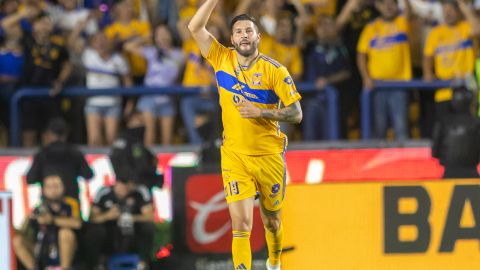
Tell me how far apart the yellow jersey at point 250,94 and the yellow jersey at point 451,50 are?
4.38 m

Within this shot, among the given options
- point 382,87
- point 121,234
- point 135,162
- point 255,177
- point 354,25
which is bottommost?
point 121,234

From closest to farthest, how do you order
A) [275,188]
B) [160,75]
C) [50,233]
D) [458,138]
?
[275,188] → [50,233] → [458,138] → [160,75]

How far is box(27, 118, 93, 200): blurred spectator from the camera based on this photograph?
11273mm

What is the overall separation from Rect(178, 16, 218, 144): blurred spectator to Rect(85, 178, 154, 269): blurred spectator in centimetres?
152

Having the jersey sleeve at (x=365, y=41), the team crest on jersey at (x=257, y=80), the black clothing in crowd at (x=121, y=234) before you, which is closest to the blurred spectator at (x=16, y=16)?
the black clothing in crowd at (x=121, y=234)

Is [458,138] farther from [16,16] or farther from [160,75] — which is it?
[16,16]

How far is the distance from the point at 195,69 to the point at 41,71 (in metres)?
1.90

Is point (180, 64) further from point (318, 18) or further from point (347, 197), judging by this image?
point (347, 197)

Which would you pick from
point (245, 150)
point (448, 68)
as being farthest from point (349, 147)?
point (245, 150)

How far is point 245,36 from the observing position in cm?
856

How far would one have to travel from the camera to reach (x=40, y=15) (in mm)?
13367

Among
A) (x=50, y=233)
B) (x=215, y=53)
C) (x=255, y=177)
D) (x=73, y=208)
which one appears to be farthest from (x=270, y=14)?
(x=255, y=177)

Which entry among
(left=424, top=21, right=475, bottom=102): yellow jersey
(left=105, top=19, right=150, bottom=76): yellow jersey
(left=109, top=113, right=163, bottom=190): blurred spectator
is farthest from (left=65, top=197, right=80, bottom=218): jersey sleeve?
(left=424, top=21, right=475, bottom=102): yellow jersey

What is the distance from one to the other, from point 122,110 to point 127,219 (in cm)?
253
